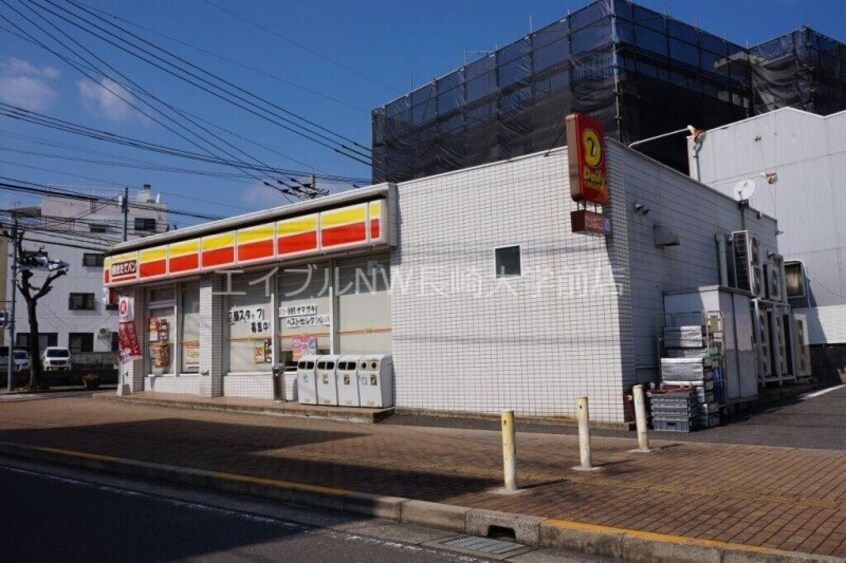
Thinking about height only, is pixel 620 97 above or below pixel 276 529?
above

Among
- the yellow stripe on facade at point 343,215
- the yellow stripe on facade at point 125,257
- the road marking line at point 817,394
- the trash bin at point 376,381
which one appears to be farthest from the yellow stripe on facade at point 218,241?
the road marking line at point 817,394

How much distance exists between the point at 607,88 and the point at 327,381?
1740 cm

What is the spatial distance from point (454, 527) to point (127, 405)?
51.5 ft

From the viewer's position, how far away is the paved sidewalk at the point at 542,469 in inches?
244

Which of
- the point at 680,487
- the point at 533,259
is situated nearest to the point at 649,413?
the point at 533,259

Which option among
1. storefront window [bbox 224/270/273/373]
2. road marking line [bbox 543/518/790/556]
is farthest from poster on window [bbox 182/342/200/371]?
road marking line [bbox 543/518/790/556]

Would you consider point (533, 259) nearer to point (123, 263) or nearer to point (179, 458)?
point (179, 458)

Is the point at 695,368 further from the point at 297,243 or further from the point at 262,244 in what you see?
the point at 262,244

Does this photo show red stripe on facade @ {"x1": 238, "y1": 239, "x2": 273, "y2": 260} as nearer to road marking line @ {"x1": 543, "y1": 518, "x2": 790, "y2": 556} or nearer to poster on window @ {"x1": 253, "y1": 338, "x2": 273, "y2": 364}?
poster on window @ {"x1": 253, "y1": 338, "x2": 273, "y2": 364}

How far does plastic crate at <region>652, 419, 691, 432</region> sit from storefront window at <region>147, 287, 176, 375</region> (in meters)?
14.1

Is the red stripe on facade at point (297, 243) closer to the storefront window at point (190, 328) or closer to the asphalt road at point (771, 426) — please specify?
the asphalt road at point (771, 426)

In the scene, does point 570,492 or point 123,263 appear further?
point 123,263

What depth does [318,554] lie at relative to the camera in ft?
19.7

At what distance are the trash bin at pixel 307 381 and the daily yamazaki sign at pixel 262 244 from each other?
2.47 metres
